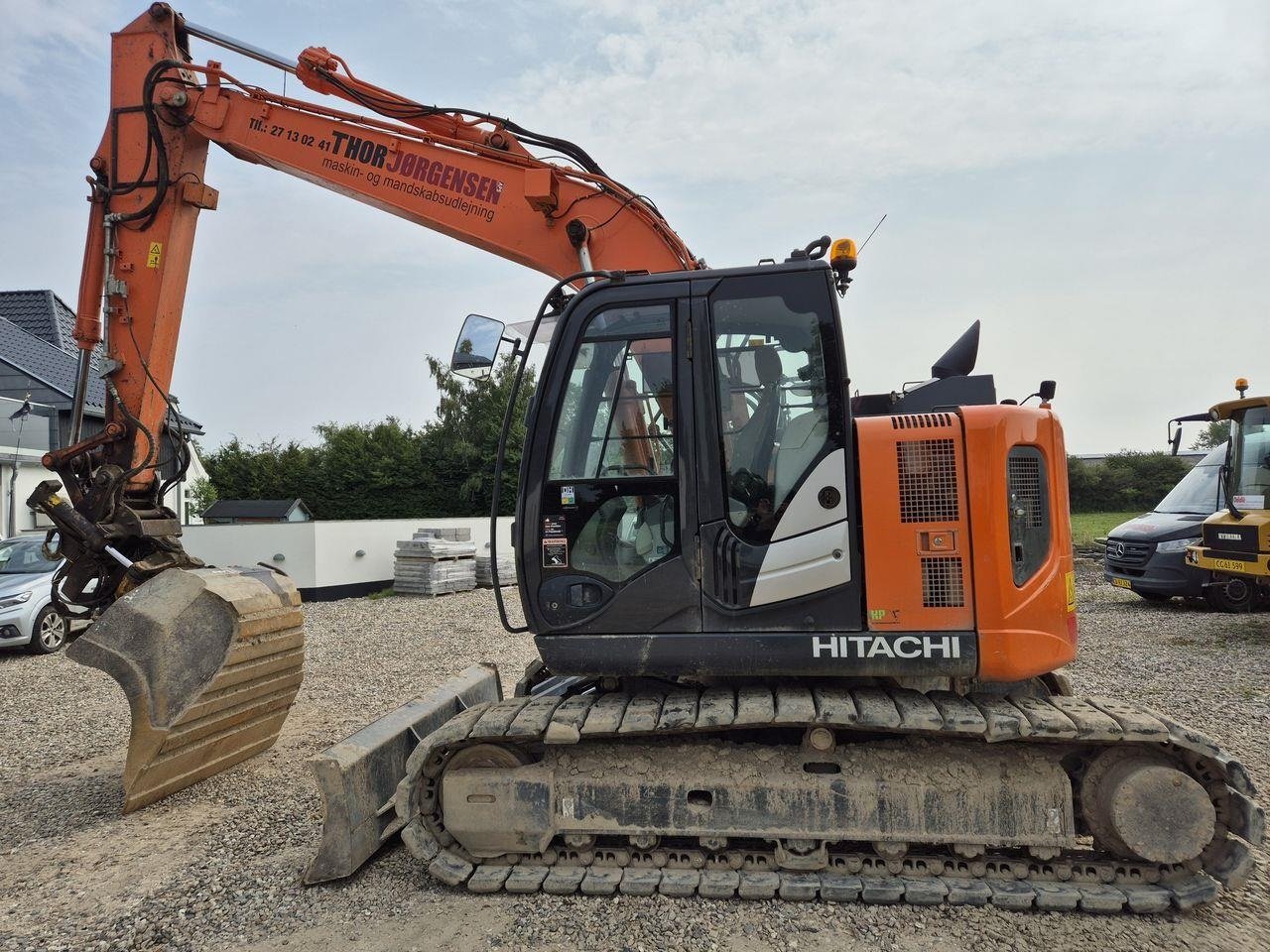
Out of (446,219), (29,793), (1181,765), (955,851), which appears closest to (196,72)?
(446,219)

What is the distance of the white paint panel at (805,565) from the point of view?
3.71 m

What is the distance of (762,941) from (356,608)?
38.9ft

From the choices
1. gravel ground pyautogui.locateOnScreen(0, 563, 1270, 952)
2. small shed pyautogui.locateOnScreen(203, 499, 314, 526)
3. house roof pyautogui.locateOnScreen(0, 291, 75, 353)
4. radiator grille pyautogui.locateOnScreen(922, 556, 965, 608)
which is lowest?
gravel ground pyautogui.locateOnScreen(0, 563, 1270, 952)

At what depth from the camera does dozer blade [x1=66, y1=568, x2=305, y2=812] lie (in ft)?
15.4

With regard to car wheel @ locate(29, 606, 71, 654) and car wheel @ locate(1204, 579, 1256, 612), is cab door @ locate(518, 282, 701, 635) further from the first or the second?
car wheel @ locate(1204, 579, 1256, 612)

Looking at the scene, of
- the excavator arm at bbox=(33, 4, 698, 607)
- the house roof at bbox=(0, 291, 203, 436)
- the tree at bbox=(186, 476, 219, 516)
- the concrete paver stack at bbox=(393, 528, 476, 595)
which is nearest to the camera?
the excavator arm at bbox=(33, 4, 698, 607)

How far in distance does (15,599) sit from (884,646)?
10.7 m

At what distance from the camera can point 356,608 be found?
14.0 meters

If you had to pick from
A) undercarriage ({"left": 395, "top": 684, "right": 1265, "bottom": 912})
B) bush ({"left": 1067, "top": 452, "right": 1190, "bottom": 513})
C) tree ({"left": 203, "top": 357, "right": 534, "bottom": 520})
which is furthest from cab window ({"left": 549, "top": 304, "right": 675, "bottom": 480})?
bush ({"left": 1067, "top": 452, "right": 1190, "bottom": 513})

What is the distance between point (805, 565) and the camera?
3.72m

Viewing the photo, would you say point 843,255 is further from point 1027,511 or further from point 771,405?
point 1027,511

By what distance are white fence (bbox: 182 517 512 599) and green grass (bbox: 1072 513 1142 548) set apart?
15875 mm

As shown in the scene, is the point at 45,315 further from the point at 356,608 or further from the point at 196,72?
the point at 196,72

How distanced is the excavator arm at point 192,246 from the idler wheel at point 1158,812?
3.43 m
